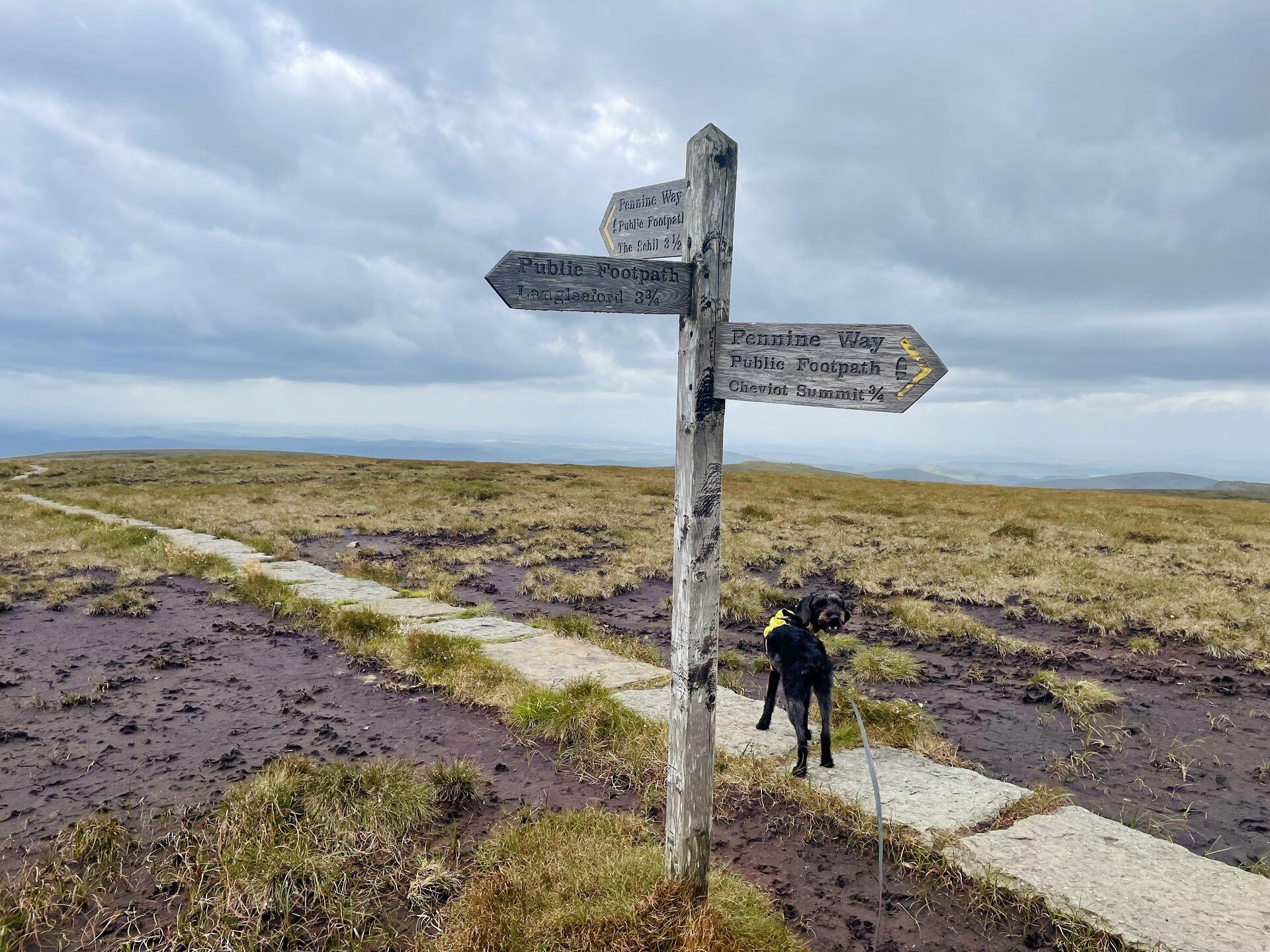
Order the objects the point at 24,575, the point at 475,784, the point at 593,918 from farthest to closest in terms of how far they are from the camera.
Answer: the point at 24,575, the point at 475,784, the point at 593,918

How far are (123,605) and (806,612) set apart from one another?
10376mm

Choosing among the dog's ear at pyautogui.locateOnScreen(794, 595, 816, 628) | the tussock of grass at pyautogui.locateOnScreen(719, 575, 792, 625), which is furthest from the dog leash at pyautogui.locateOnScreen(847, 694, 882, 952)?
the tussock of grass at pyautogui.locateOnScreen(719, 575, 792, 625)

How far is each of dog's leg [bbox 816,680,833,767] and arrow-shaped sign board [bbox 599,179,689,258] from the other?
10.5 feet

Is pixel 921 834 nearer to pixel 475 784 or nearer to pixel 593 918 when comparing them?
pixel 593 918

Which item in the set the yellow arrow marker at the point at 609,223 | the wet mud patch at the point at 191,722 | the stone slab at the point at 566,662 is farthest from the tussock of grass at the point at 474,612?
the yellow arrow marker at the point at 609,223

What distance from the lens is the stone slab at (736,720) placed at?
5512 mm

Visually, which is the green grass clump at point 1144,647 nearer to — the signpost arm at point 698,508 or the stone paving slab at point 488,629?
the stone paving slab at point 488,629

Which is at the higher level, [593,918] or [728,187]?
[728,187]

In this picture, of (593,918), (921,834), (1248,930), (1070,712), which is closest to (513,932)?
(593,918)

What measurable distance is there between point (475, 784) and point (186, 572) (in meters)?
11.2

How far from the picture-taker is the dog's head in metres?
4.93

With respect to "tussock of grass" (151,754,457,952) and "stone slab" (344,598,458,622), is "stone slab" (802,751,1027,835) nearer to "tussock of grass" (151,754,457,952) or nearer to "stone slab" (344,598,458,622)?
"tussock of grass" (151,754,457,952)

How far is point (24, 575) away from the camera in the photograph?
12859mm

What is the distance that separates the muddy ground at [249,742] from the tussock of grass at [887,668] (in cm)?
417
